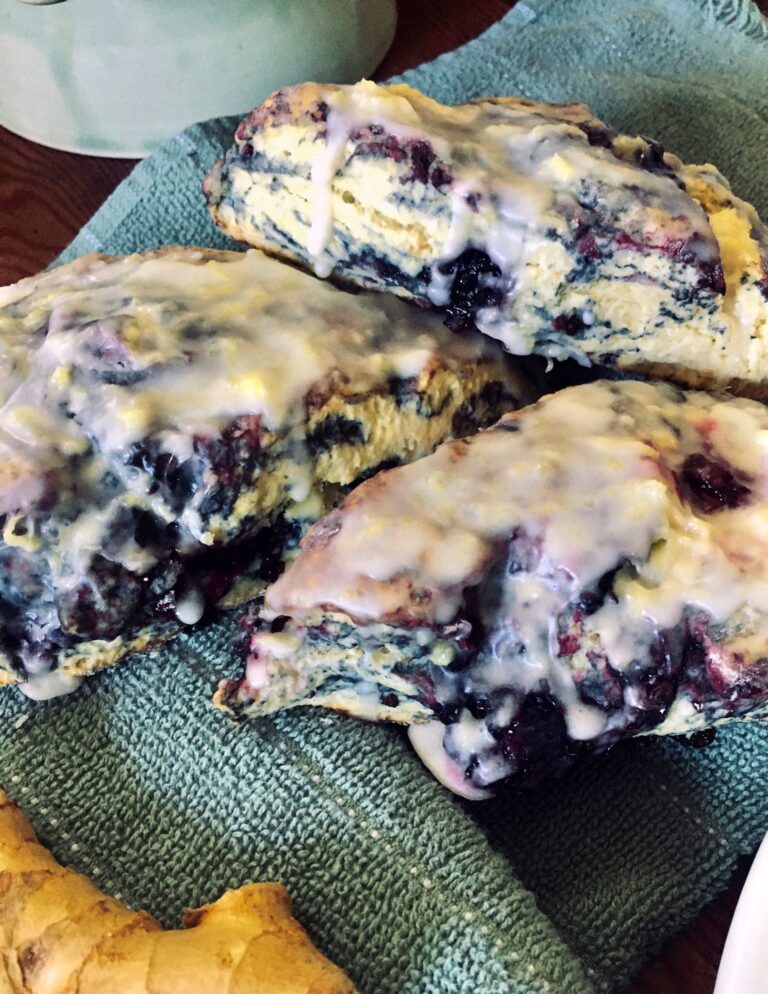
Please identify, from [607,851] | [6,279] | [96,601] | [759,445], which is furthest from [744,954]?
[6,279]

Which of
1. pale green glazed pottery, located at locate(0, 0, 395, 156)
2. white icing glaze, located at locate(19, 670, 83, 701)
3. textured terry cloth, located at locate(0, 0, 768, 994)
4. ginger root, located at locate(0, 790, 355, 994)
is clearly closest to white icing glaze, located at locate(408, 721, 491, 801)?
textured terry cloth, located at locate(0, 0, 768, 994)

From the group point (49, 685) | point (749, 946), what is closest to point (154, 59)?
point (49, 685)

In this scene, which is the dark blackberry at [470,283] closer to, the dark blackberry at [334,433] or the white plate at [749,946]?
the dark blackberry at [334,433]

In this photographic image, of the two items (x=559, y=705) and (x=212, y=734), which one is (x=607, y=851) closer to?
(x=559, y=705)

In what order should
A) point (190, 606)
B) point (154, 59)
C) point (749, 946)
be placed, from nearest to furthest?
point (749, 946)
point (190, 606)
point (154, 59)

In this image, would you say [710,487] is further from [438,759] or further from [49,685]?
[49,685]

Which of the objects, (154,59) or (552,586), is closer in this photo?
(552,586)

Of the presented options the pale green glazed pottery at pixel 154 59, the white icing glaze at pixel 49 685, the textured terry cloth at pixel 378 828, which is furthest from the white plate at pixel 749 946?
the pale green glazed pottery at pixel 154 59
